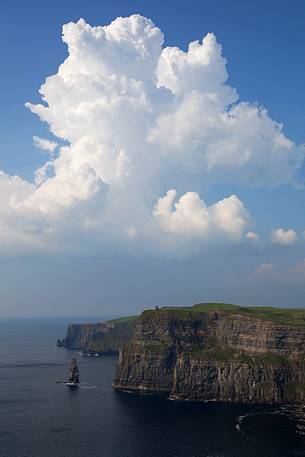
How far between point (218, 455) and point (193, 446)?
48.0 ft

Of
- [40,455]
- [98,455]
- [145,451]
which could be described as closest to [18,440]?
[40,455]

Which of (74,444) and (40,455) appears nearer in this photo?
(40,455)

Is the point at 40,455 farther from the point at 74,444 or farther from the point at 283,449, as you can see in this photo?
the point at 283,449

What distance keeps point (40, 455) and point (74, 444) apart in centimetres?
1654

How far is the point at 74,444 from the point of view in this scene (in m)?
195

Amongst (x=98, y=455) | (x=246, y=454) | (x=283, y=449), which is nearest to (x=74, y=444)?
(x=98, y=455)

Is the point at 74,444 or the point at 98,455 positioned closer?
the point at 98,455

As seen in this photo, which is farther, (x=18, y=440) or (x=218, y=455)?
(x=18, y=440)

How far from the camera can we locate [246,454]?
607 feet

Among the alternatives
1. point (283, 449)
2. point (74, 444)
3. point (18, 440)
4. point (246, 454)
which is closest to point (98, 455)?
point (74, 444)

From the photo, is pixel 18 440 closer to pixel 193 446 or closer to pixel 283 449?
pixel 193 446

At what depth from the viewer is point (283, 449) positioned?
192625 millimetres

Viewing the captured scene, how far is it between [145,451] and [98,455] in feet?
56.4

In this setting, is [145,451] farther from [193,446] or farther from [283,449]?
[283,449]
